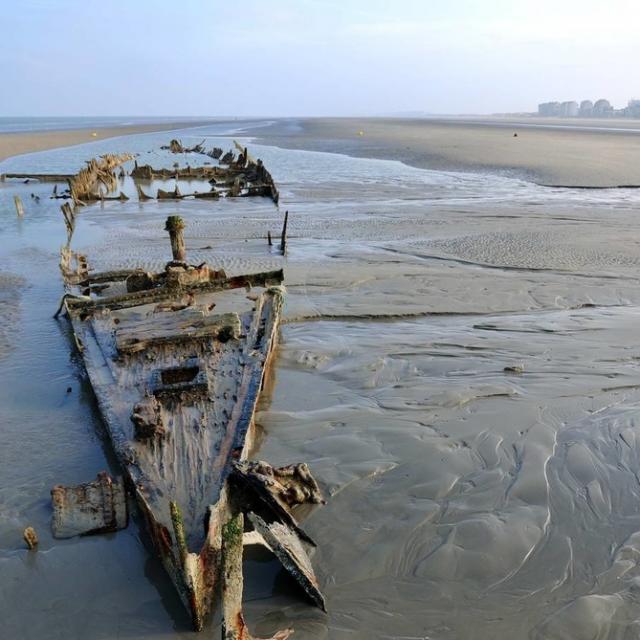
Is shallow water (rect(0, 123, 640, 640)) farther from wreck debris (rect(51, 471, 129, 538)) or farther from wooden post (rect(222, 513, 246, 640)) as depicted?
wooden post (rect(222, 513, 246, 640))

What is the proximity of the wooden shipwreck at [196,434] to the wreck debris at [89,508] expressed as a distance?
0.8 inches

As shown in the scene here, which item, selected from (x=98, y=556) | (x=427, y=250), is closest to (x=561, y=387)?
(x=98, y=556)

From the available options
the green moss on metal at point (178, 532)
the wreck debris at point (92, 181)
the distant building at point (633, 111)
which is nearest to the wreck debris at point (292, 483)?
the green moss on metal at point (178, 532)

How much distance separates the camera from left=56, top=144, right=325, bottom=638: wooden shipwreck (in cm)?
318

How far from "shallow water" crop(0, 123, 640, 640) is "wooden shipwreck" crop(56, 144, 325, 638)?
0.26 m


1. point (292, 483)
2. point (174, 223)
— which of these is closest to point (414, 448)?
point (292, 483)

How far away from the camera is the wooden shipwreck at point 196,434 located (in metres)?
3.18

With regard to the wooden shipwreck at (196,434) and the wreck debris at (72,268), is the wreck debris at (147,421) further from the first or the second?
the wreck debris at (72,268)

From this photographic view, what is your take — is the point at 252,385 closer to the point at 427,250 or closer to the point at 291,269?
the point at 291,269

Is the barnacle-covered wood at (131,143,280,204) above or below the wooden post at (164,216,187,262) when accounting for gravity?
above

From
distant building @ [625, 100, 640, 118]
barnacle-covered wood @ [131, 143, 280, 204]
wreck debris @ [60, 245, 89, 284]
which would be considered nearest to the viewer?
wreck debris @ [60, 245, 89, 284]

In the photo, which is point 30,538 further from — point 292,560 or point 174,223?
point 174,223

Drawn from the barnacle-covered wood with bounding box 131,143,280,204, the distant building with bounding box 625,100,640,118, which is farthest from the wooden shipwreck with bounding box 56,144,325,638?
the distant building with bounding box 625,100,640,118

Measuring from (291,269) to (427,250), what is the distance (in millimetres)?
2843
